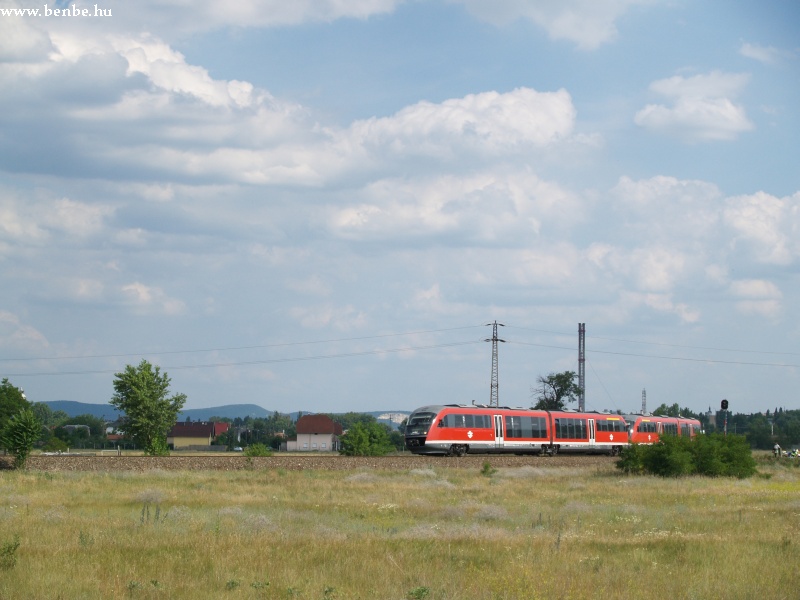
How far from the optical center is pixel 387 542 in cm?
2003

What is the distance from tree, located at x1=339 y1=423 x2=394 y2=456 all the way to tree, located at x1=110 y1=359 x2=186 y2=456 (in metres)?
19.9

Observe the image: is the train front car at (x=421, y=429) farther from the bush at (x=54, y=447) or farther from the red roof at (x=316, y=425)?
the red roof at (x=316, y=425)

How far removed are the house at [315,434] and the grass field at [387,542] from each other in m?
145

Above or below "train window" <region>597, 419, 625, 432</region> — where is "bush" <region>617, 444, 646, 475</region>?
below


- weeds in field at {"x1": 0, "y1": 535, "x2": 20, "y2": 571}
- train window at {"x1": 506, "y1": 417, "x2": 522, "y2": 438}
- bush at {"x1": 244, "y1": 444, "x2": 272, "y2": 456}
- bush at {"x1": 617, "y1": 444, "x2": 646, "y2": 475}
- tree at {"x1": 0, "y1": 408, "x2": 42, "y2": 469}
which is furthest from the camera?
train window at {"x1": 506, "y1": 417, "x2": 522, "y2": 438}

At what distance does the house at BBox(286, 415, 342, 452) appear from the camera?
589 feet

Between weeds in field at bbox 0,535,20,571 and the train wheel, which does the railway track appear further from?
weeds in field at bbox 0,535,20,571

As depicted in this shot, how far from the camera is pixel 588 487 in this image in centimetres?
3825

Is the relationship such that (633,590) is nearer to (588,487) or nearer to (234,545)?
(234,545)

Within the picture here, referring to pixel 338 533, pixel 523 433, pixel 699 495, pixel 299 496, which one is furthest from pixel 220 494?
pixel 523 433

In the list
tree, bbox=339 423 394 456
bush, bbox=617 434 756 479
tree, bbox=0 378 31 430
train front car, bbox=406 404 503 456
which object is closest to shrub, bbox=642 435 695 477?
bush, bbox=617 434 756 479

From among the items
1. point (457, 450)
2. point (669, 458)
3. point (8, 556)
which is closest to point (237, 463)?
point (457, 450)

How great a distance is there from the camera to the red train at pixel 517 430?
2141 inches

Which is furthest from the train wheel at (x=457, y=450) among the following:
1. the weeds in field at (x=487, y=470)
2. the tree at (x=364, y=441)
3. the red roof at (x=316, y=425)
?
the red roof at (x=316, y=425)
